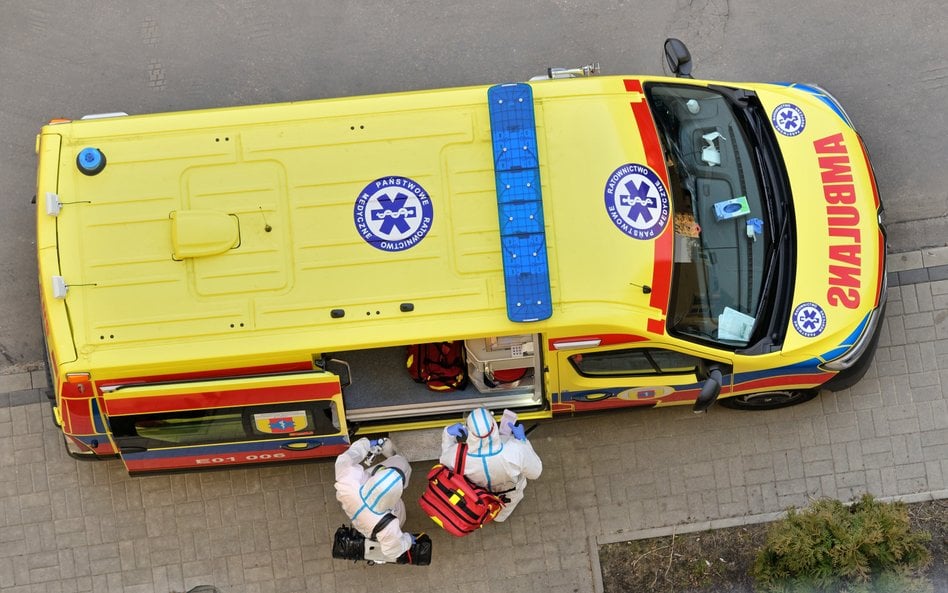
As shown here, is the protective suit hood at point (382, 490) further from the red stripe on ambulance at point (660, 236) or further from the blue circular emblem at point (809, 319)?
the blue circular emblem at point (809, 319)

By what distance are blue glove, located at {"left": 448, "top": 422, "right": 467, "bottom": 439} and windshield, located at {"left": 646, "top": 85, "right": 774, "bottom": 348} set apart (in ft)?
5.22

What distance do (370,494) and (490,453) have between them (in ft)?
2.94

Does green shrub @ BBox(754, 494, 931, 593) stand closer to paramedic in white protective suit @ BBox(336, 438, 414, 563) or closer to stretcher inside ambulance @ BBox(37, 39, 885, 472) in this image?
stretcher inside ambulance @ BBox(37, 39, 885, 472)

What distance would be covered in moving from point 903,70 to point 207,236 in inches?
234

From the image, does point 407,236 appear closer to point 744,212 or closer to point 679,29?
point 744,212

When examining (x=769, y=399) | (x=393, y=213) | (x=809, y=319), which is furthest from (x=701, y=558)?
(x=393, y=213)

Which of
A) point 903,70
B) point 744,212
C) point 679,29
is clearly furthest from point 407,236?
point 903,70

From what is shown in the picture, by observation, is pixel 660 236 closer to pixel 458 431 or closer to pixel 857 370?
pixel 458 431

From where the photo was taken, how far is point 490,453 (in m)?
5.80

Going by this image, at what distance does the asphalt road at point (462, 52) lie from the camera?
732 cm

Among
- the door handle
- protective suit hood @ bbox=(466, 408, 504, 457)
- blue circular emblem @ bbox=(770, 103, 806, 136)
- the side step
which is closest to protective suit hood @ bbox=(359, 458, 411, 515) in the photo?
the door handle

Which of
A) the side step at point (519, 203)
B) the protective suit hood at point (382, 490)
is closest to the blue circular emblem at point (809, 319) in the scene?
the side step at point (519, 203)

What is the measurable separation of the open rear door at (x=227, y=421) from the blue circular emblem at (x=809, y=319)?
3197 mm

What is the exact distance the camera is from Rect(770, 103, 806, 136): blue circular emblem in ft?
20.3
